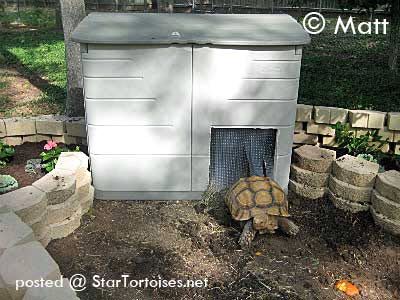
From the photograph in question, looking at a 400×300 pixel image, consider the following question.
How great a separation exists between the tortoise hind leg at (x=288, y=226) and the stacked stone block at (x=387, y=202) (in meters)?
0.75

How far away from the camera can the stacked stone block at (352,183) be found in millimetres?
4129

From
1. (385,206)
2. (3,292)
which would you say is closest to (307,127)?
(385,206)

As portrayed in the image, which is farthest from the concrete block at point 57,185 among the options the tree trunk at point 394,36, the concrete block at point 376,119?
the tree trunk at point 394,36

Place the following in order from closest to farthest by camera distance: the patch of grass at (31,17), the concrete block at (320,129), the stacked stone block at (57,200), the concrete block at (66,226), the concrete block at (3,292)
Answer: the concrete block at (3,292) → the stacked stone block at (57,200) → the concrete block at (66,226) → the concrete block at (320,129) → the patch of grass at (31,17)

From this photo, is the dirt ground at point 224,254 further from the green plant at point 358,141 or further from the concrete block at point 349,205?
the green plant at point 358,141

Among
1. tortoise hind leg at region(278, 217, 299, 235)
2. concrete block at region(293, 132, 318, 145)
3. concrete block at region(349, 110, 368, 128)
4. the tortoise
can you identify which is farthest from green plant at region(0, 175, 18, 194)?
concrete block at region(349, 110, 368, 128)

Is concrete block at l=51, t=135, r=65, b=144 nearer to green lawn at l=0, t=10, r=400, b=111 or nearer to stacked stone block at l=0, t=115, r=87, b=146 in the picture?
stacked stone block at l=0, t=115, r=87, b=146

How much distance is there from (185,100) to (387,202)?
6.47 ft

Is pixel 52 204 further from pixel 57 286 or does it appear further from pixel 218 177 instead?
pixel 218 177

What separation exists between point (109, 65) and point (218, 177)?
4.89ft

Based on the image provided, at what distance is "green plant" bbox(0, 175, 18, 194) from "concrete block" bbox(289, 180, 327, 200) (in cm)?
266

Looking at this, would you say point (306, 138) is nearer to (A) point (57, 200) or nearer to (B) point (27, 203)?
(A) point (57, 200)

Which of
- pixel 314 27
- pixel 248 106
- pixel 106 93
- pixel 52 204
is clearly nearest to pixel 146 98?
pixel 106 93

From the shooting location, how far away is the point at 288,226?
3.90 m
